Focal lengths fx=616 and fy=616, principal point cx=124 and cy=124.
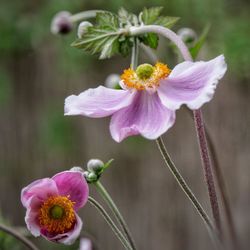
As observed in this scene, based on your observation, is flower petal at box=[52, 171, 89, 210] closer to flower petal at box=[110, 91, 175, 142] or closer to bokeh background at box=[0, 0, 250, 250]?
flower petal at box=[110, 91, 175, 142]

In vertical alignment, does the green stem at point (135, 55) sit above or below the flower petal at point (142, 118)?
above

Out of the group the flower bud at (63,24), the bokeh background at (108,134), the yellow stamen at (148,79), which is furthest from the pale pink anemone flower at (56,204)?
the bokeh background at (108,134)

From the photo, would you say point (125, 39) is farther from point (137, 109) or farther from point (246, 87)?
point (246, 87)

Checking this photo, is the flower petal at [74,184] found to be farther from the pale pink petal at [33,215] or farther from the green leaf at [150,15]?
the green leaf at [150,15]

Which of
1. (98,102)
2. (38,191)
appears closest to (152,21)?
(98,102)

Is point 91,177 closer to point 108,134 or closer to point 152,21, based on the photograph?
point 152,21

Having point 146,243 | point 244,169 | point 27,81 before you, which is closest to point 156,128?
point 244,169
